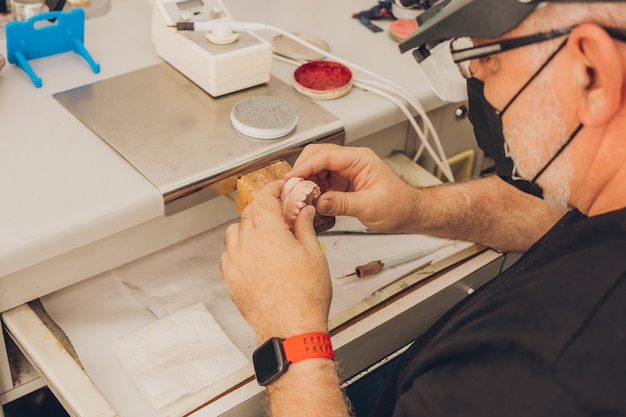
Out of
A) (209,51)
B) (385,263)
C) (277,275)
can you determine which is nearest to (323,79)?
(209,51)

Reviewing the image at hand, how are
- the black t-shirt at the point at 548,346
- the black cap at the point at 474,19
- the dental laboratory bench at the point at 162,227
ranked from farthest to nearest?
1. the dental laboratory bench at the point at 162,227
2. the black cap at the point at 474,19
3. the black t-shirt at the point at 548,346

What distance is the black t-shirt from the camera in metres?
0.67

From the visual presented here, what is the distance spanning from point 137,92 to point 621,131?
858 millimetres

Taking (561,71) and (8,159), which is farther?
(8,159)

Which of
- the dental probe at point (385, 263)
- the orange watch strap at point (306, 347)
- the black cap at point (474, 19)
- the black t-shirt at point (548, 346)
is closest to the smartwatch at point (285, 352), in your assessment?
the orange watch strap at point (306, 347)

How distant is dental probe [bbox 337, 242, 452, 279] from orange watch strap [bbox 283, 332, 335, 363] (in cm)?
30

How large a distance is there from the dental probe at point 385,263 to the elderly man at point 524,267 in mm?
168

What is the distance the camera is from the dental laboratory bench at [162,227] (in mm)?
997

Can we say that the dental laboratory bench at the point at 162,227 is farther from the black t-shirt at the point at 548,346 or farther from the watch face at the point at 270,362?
the black t-shirt at the point at 548,346

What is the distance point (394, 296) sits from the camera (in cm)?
112

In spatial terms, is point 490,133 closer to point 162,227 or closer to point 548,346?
point 548,346

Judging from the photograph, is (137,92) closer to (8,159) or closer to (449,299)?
(8,159)

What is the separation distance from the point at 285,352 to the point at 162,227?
1.19 feet

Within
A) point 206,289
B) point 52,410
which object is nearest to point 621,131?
point 206,289
